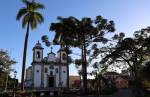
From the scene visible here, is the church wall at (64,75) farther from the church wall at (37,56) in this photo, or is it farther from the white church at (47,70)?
the church wall at (37,56)

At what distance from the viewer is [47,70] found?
190 feet

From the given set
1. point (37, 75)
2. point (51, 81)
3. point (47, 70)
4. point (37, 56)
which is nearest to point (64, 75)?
point (51, 81)

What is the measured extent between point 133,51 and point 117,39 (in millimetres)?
3019

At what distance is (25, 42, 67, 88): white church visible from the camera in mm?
55469

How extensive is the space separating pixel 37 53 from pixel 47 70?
483 centimetres

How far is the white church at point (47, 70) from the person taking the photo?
182 feet

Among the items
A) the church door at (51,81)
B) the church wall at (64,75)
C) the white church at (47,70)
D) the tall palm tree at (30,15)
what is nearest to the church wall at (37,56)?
the white church at (47,70)

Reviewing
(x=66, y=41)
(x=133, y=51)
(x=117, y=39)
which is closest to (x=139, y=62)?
(x=133, y=51)

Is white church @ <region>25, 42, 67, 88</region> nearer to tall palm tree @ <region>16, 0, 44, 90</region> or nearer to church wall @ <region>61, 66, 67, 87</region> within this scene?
church wall @ <region>61, 66, 67, 87</region>

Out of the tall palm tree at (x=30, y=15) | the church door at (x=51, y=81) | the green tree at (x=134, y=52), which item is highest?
the tall palm tree at (x=30, y=15)

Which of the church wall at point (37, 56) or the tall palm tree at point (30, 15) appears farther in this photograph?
the church wall at point (37, 56)

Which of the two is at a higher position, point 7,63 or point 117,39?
point 117,39

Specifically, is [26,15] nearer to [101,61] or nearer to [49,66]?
[101,61]

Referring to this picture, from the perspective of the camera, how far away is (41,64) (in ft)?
186
